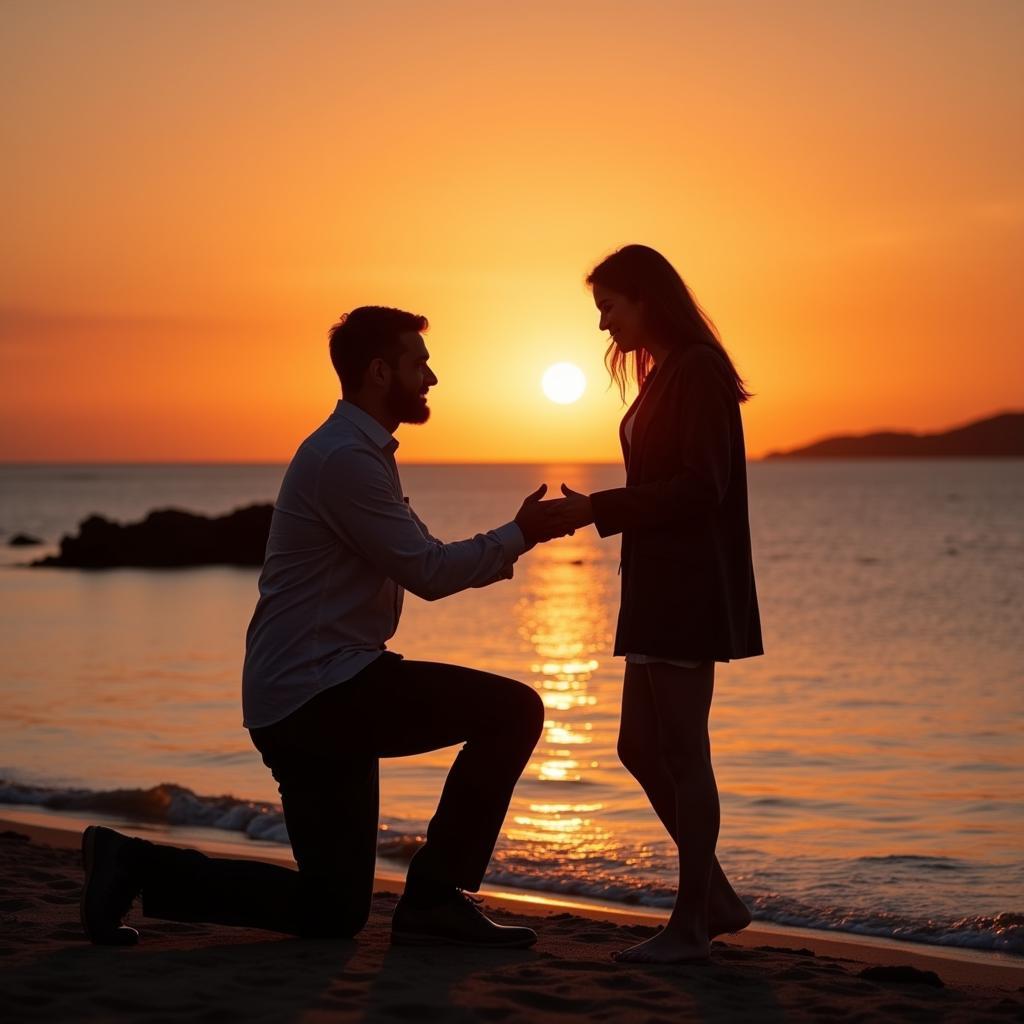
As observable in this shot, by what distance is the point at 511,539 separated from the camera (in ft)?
16.0

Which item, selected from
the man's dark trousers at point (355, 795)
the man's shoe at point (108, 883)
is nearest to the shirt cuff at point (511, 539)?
the man's dark trousers at point (355, 795)

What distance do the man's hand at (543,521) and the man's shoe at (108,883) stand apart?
1623 millimetres

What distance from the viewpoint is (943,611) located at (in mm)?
26562

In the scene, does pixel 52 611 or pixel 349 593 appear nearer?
pixel 349 593

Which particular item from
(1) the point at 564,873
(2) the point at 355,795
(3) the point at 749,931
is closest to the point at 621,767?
(1) the point at 564,873

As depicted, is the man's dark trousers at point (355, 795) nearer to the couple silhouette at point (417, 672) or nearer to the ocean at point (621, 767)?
the couple silhouette at point (417, 672)

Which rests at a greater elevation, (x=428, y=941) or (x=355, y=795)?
(x=355, y=795)

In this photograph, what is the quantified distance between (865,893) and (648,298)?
354cm

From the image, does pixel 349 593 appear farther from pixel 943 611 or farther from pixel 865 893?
pixel 943 611

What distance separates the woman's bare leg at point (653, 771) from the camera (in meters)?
4.90

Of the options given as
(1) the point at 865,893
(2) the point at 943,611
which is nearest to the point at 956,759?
(1) the point at 865,893

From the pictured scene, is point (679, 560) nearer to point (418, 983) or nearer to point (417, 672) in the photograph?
point (417, 672)

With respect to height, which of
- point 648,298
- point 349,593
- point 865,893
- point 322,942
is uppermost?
point 648,298

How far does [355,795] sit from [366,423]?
1222 millimetres
